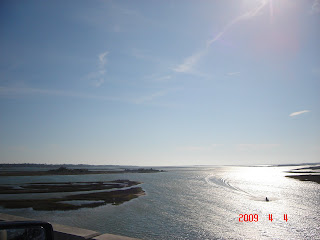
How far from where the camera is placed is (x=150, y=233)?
20.0m

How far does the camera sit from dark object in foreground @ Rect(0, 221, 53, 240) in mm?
3490

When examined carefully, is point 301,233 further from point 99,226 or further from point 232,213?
point 99,226

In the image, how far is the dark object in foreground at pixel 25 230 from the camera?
3490 mm

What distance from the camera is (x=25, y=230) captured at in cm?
379

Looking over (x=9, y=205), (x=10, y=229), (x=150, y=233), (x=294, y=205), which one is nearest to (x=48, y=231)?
(x=10, y=229)

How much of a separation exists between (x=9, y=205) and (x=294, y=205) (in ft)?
140
